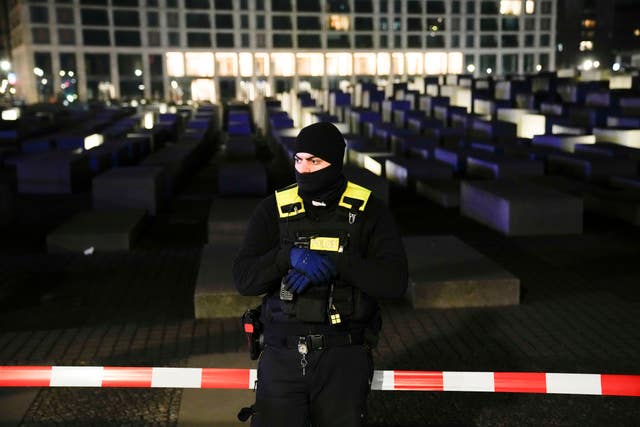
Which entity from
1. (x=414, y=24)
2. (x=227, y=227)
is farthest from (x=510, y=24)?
(x=227, y=227)

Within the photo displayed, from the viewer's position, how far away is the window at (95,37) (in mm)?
88000

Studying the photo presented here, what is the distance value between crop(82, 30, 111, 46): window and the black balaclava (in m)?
91.7

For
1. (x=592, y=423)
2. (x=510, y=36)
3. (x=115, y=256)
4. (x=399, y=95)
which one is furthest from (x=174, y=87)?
(x=592, y=423)

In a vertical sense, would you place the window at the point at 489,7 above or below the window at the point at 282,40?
above

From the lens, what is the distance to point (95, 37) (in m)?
88.3

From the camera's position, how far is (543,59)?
10519 centimetres

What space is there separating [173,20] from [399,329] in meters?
89.8

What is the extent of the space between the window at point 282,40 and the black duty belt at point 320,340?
308 feet

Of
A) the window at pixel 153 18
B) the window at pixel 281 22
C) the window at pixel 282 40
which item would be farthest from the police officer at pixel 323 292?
the window at pixel 282 40

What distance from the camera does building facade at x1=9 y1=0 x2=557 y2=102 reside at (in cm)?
8831

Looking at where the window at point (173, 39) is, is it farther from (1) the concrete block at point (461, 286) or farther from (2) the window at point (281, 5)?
(1) the concrete block at point (461, 286)

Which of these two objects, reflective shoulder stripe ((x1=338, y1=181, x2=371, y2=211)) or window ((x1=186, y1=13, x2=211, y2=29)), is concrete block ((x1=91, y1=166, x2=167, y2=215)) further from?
window ((x1=186, y1=13, x2=211, y2=29))

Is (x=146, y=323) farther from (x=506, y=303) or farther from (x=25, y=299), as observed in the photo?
(x=506, y=303)

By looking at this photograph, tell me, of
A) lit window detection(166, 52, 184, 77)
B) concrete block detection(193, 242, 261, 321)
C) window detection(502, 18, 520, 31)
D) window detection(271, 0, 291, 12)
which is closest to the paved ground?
concrete block detection(193, 242, 261, 321)
